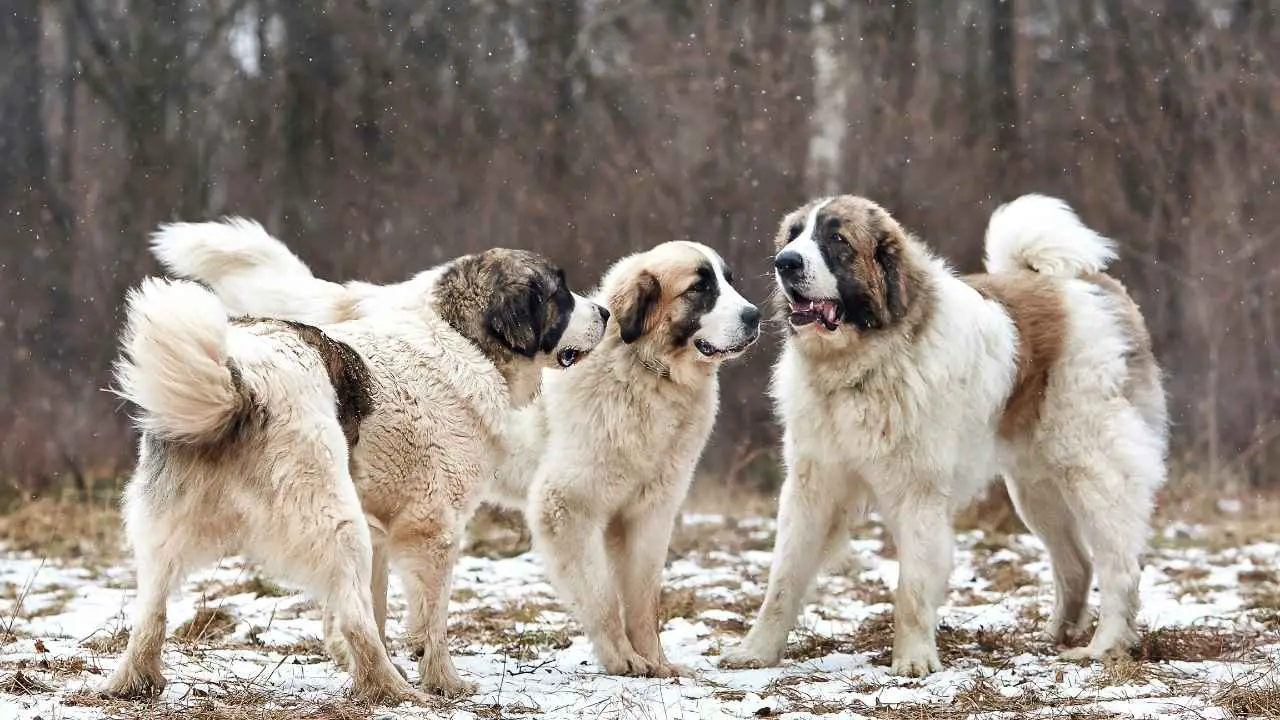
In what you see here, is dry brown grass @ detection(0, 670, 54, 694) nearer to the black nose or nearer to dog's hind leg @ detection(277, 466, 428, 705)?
dog's hind leg @ detection(277, 466, 428, 705)

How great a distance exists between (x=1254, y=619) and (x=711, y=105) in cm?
704

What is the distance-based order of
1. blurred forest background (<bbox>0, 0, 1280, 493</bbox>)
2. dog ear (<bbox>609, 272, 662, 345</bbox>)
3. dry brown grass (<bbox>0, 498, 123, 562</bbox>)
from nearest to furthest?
dog ear (<bbox>609, 272, 662, 345</bbox>) → dry brown grass (<bbox>0, 498, 123, 562</bbox>) → blurred forest background (<bbox>0, 0, 1280, 493</bbox>)

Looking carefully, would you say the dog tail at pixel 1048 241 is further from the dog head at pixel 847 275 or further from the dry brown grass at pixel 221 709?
the dry brown grass at pixel 221 709

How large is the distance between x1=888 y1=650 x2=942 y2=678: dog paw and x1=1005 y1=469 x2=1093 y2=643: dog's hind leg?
1.00 m

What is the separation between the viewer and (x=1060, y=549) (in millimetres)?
5781

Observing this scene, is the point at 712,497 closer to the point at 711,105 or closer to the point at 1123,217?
the point at 711,105

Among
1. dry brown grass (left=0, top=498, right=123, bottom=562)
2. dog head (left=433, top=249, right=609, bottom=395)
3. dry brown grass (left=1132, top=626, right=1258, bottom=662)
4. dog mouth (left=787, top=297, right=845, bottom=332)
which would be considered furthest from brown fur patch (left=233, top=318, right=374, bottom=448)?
dry brown grass (left=0, top=498, right=123, bottom=562)

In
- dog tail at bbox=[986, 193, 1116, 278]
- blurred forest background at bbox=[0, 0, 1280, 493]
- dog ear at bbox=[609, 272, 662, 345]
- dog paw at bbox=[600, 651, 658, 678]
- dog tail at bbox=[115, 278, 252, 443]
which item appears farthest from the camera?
blurred forest background at bbox=[0, 0, 1280, 493]

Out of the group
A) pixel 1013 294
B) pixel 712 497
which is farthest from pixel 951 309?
pixel 712 497

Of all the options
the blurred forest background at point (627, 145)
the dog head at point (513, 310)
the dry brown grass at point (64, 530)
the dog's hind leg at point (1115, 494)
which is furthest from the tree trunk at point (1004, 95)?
the dog head at point (513, 310)

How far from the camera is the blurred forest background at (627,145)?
10.5 meters

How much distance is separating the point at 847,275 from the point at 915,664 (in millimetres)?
1404

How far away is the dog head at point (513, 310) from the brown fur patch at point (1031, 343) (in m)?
1.78

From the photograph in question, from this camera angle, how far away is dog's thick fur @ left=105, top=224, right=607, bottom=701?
364 cm
